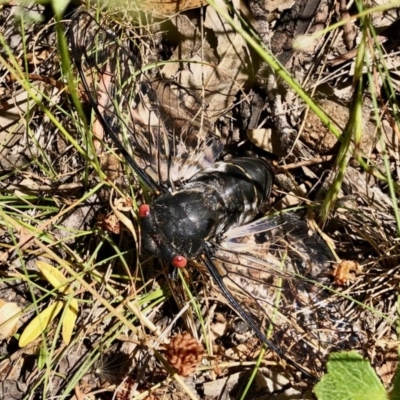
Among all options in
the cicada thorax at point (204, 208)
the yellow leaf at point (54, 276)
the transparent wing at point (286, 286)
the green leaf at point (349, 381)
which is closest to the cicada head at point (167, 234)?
the cicada thorax at point (204, 208)

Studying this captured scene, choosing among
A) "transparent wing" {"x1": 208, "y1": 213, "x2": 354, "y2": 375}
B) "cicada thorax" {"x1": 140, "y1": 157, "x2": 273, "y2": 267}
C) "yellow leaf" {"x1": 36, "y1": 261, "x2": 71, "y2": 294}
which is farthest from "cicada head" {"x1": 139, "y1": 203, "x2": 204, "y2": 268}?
"yellow leaf" {"x1": 36, "y1": 261, "x2": 71, "y2": 294}

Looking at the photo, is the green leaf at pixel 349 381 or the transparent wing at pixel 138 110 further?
the transparent wing at pixel 138 110

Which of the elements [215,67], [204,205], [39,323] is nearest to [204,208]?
[204,205]

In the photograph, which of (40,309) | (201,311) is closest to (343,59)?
(201,311)

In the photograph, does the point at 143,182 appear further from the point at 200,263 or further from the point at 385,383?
the point at 385,383

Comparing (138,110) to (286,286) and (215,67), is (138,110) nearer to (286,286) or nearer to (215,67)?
(215,67)

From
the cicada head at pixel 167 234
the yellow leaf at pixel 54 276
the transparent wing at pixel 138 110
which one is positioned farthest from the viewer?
the yellow leaf at pixel 54 276

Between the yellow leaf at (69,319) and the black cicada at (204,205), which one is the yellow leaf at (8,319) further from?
the black cicada at (204,205)
